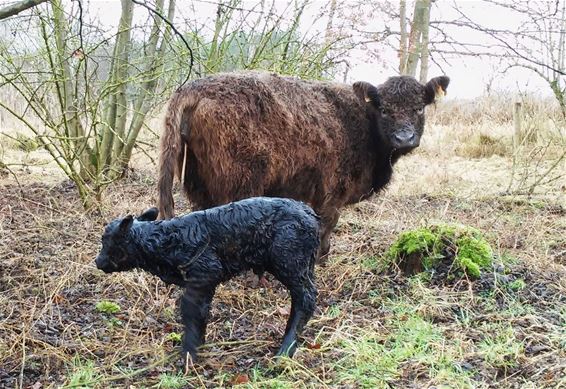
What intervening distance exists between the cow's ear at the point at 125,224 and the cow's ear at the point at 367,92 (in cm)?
361

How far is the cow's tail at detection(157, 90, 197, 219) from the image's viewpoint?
5.16m

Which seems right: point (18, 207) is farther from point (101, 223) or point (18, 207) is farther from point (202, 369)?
point (202, 369)

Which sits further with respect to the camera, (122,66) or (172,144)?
(122,66)

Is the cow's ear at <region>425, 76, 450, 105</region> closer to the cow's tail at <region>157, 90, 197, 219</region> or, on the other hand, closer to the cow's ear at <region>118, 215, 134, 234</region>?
the cow's tail at <region>157, 90, 197, 219</region>

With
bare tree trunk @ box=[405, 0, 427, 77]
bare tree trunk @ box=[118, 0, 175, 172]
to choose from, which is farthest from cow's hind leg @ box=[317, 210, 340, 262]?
bare tree trunk @ box=[405, 0, 427, 77]

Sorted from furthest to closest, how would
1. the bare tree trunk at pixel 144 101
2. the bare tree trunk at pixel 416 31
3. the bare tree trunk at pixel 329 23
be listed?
the bare tree trunk at pixel 416 31, the bare tree trunk at pixel 329 23, the bare tree trunk at pixel 144 101

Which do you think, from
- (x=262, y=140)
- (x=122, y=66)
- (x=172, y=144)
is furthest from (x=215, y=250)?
(x=122, y=66)

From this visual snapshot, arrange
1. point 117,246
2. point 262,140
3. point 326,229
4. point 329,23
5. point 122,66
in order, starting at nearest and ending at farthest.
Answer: point 117,246 → point 262,140 → point 326,229 → point 122,66 → point 329,23

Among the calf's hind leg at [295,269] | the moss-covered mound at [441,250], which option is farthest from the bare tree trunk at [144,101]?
the calf's hind leg at [295,269]

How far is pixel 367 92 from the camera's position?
6.62 metres

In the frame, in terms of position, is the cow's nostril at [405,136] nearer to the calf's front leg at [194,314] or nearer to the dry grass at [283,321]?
the dry grass at [283,321]

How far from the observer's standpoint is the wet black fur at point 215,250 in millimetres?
3771

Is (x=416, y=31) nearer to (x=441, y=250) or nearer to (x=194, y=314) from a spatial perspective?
(x=441, y=250)

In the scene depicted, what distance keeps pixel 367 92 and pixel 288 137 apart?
1335 mm
